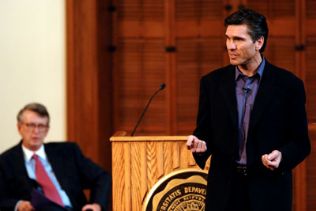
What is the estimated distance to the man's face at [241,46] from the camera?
2.65m

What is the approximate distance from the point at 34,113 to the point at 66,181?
1.31 ft

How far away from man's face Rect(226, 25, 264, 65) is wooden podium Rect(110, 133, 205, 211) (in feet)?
3.72

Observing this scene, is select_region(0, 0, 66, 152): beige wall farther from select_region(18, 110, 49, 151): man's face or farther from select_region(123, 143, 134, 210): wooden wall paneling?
select_region(123, 143, 134, 210): wooden wall paneling

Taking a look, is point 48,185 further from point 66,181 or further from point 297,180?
point 297,180

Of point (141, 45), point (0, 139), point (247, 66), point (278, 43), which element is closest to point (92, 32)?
point (141, 45)

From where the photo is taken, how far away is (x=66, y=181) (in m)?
3.77

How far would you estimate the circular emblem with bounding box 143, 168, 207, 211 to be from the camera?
3.61m

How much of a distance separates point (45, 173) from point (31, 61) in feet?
5.69

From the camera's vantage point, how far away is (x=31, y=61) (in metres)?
5.31

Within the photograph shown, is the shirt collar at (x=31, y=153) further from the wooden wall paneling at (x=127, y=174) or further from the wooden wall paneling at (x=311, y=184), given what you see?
the wooden wall paneling at (x=311, y=184)

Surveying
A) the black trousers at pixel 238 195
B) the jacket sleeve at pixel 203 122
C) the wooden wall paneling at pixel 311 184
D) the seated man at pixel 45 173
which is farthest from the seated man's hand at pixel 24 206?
the wooden wall paneling at pixel 311 184

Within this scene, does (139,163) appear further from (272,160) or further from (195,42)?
(195,42)

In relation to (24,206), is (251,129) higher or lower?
higher

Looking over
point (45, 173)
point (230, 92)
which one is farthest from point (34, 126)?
point (230, 92)
